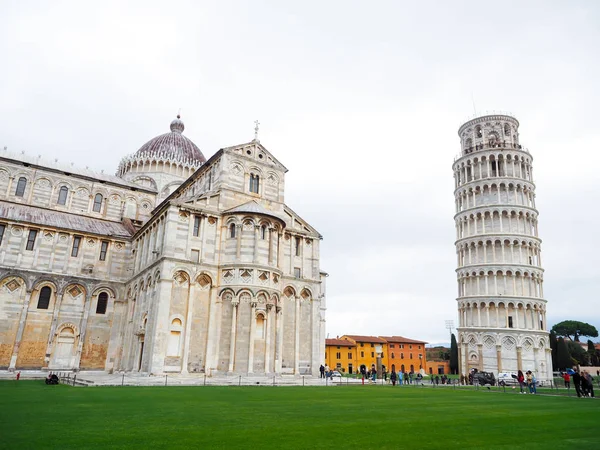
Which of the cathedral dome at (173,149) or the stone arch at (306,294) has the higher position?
the cathedral dome at (173,149)

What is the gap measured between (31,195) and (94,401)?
114 ft

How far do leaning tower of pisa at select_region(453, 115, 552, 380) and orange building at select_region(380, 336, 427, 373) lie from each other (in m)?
32.3

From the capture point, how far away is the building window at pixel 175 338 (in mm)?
27859

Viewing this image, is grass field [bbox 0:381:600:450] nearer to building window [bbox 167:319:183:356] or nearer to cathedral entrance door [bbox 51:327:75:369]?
building window [bbox 167:319:183:356]

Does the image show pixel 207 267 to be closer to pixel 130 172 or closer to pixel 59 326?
pixel 59 326

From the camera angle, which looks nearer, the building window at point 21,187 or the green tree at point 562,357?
the building window at point 21,187

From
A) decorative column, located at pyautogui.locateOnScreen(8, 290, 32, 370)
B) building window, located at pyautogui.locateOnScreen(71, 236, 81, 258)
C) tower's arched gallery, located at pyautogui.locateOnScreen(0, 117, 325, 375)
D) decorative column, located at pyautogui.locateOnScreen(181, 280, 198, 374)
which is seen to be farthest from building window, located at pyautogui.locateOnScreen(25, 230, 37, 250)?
decorative column, located at pyautogui.locateOnScreen(181, 280, 198, 374)

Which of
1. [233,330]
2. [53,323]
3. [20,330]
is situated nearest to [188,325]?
[233,330]

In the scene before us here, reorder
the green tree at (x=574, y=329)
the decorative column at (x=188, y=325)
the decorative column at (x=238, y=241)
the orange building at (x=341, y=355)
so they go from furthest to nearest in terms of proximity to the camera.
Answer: the green tree at (x=574, y=329)
the orange building at (x=341, y=355)
the decorative column at (x=238, y=241)
the decorative column at (x=188, y=325)

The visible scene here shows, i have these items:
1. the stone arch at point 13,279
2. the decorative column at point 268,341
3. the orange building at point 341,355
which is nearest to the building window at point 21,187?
the stone arch at point 13,279

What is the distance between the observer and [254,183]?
115 ft

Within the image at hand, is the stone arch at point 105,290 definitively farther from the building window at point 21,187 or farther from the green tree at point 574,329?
the green tree at point 574,329

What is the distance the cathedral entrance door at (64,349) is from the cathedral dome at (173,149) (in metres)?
23.8

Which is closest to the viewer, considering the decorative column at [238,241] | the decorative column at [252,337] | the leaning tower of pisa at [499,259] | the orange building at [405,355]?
the decorative column at [252,337]
